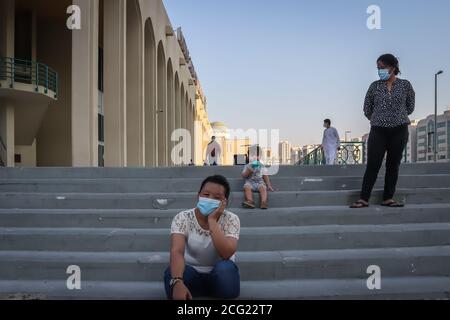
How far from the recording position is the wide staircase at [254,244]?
417cm

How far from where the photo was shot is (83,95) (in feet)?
47.5

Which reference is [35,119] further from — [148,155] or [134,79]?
[148,155]

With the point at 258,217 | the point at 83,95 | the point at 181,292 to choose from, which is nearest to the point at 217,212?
the point at 181,292

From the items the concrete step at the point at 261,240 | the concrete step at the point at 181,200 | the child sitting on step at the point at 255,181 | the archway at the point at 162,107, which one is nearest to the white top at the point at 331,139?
the child sitting on step at the point at 255,181

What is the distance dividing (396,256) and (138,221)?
3087 millimetres

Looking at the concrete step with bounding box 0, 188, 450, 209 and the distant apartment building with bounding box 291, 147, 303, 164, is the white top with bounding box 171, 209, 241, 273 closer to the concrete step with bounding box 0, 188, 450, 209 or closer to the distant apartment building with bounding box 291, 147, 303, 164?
the concrete step with bounding box 0, 188, 450, 209

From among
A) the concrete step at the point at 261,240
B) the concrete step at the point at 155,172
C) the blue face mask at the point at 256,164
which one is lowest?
the concrete step at the point at 261,240

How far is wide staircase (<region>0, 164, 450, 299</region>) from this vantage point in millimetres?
4168

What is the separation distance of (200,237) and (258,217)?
1.93 meters

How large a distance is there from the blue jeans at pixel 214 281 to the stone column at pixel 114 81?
14.5m

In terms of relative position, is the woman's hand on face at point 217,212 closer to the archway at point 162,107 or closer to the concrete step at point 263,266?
the concrete step at point 263,266

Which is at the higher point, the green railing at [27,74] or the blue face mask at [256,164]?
the green railing at [27,74]

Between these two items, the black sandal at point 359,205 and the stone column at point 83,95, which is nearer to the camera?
the black sandal at point 359,205

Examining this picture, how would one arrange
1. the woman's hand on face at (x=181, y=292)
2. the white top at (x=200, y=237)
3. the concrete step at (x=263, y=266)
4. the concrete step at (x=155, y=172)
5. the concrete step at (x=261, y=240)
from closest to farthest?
the woman's hand on face at (x=181, y=292) < the white top at (x=200, y=237) < the concrete step at (x=263, y=266) < the concrete step at (x=261, y=240) < the concrete step at (x=155, y=172)
